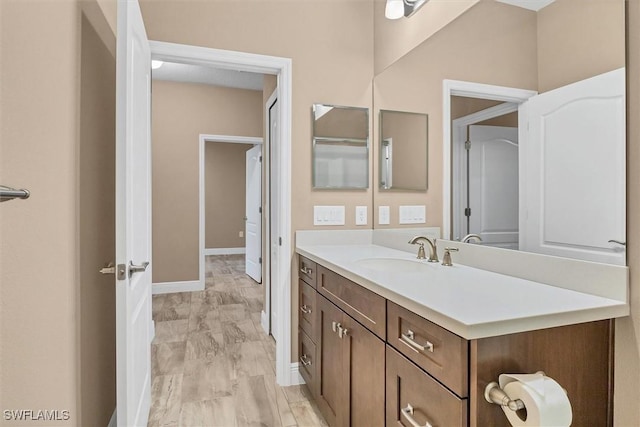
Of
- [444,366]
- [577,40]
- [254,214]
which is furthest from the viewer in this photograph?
[254,214]

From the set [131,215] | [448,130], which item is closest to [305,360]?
[131,215]

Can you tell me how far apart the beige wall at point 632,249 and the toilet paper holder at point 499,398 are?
17.5 inches

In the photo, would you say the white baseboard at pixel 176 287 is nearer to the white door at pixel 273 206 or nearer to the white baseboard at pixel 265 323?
the white baseboard at pixel 265 323

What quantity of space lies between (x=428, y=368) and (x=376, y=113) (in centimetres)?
184

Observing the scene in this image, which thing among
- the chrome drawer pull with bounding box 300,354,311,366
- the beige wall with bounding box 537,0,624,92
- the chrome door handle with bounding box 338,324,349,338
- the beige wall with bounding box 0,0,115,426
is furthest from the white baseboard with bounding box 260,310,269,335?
the beige wall with bounding box 537,0,624,92

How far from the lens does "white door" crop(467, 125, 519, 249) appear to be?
4.64 ft

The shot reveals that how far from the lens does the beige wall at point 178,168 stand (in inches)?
182

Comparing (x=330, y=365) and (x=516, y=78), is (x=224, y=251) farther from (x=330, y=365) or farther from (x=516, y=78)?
(x=516, y=78)

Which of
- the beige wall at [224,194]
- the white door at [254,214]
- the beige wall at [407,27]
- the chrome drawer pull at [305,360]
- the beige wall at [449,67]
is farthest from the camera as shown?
the beige wall at [224,194]

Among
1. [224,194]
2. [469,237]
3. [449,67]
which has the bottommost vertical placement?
[469,237]

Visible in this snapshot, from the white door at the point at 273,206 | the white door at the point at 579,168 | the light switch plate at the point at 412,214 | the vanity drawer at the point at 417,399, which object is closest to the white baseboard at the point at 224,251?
the white door at the point at 273,206

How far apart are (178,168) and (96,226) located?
331cm

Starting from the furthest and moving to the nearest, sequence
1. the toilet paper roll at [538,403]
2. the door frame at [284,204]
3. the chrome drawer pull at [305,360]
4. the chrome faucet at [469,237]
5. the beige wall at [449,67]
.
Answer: the door frame at [284,204]
the chrome drawer pull at [305,360]
the chrome faucet at [469,237]
the beige wall at [449,67]
the toilet paper roll at [538,403]

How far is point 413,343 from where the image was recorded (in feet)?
3.51
